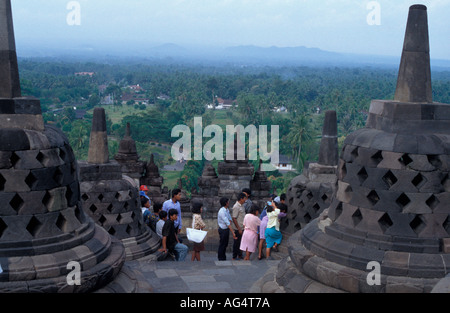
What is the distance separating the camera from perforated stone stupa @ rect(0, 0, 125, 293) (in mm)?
4391

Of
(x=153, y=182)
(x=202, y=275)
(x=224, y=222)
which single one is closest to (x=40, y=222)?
(x=202, y=275)

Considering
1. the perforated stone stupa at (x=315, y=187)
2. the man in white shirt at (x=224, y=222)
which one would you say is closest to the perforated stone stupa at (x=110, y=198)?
the man in white shirt at (x=224, y=222)

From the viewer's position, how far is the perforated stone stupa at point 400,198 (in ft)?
15.7

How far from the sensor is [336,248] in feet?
16.7

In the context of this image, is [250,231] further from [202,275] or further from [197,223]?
[202,275]

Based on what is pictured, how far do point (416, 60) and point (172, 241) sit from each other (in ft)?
14.9

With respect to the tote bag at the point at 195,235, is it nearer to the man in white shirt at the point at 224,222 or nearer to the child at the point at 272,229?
the man in white shirt at the point at 224,222

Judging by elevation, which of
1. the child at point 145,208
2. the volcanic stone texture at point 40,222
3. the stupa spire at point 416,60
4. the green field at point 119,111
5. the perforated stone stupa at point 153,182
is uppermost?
the stupa spire at point 416,60

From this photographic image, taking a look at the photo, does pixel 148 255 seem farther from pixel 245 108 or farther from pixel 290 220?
pixel 245 108

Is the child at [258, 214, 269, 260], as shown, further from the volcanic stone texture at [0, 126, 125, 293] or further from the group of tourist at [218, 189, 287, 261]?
the volcanic stone texture at [0, 126, 125, 293]

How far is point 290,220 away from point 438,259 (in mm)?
4682

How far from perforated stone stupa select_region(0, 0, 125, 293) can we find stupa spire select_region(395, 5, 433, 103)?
3.27 meters

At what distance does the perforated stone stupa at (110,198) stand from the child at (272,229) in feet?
6.09

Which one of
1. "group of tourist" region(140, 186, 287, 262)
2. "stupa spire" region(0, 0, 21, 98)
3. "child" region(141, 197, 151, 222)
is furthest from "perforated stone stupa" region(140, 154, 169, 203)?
"stupa spire" region(0, 0, 21, 98)
